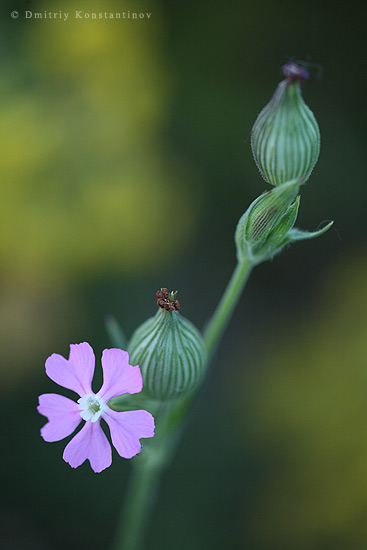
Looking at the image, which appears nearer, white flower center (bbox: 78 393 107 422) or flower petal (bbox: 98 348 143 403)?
flower petal (bbox: 98 348 143 403)

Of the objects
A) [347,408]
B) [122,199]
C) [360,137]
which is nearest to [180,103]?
[122,199]

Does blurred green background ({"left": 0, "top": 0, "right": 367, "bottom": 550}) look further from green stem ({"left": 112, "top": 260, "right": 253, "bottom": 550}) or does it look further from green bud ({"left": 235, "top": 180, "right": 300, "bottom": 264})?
green bud ({"left": 235, "top": 180, "right": 300, "bottom": 264})

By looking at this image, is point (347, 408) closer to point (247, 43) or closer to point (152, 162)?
point (152, 162)

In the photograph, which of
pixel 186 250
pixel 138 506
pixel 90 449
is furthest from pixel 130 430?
pixel 186 250

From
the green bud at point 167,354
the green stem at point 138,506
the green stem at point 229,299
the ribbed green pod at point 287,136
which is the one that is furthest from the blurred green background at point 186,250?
the ribbed green pod at point 287,136

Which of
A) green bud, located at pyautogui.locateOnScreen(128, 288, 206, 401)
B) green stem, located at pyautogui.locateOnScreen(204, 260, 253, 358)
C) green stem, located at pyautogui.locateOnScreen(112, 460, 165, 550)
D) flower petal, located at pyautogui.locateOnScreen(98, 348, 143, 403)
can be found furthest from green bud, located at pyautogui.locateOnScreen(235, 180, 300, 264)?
green stem, located at pyautogui.locateOnScreen(112, 460, 165, 550)
